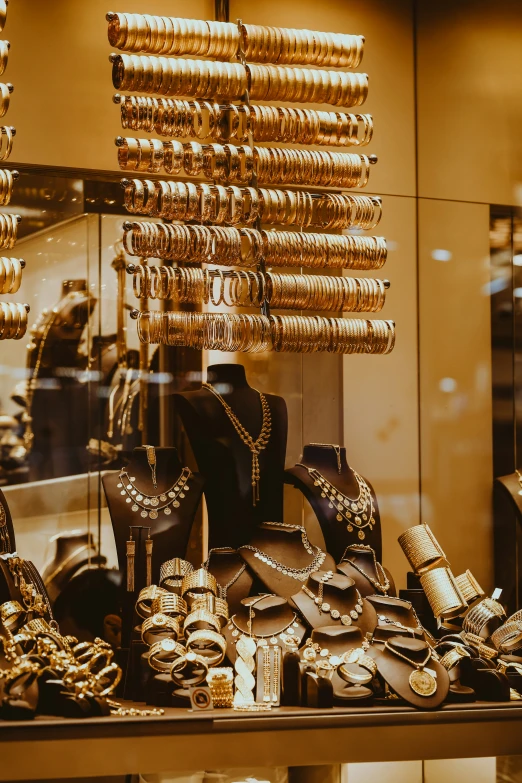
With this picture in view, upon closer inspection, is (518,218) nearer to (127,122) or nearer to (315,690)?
(127,122)

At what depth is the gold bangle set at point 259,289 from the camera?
7.47ft

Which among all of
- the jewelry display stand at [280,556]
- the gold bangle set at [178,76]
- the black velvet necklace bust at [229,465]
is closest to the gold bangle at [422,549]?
the jewelry display stand at [280,556]

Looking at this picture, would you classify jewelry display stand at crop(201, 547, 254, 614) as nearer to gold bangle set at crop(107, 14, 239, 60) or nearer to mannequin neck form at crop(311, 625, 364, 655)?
mannequin neck form at crop(311, 625, 364, 655)

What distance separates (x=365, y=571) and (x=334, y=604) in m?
0.22

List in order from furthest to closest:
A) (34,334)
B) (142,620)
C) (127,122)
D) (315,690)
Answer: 1. (34,334)
2. (127,122)
3. (142,620)
4. (315,690)

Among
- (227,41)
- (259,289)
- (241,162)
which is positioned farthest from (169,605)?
(227,41)

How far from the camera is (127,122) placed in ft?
7.23

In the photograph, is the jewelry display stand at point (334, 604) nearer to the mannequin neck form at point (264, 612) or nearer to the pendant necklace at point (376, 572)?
the mannequin neck form at point (264, 612)

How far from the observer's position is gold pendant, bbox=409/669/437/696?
180 cm

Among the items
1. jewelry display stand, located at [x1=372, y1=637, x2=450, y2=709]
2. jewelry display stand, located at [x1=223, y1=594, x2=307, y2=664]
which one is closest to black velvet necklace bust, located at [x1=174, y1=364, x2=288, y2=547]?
jewelry display stand, located at [x1=223, y1=594, x2=307, y2=664]

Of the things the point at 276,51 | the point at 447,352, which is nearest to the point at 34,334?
the point at 276,51

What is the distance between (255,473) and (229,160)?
74cm

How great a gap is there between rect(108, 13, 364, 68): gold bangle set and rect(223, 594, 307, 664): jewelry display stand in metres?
1.29

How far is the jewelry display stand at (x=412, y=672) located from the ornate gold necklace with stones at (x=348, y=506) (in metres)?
0.50
